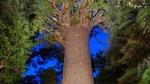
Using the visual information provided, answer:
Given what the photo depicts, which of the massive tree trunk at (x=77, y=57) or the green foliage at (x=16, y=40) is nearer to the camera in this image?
A: the green foliage at (x=16, y=40)

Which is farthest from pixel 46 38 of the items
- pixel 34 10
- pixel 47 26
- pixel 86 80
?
pixel 86 80

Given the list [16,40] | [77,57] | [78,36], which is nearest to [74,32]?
[78,36]

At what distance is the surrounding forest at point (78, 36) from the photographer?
11367 millimetres

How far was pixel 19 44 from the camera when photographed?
12.9 meters

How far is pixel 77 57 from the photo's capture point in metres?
13.5

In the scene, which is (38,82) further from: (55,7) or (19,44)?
(19,44)

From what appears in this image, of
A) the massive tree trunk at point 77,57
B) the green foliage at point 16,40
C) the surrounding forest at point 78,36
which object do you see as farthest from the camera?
the massive tree trunk at point 77,57

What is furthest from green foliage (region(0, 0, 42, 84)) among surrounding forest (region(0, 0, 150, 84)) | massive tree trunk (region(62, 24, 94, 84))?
massive tree trunk (region(62, 24, 94, 84))

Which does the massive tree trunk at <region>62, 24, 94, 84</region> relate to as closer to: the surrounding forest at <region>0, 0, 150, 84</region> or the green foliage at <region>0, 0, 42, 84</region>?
the surrounding forest at <region>0, 0, 150, 84</region>

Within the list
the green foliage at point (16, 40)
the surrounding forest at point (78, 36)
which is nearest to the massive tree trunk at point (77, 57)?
the surrounding forest at point (78, 36)

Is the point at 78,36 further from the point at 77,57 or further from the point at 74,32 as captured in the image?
the point at 77,57

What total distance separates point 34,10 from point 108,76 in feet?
10.9

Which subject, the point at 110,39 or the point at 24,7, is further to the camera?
the point at 110,39

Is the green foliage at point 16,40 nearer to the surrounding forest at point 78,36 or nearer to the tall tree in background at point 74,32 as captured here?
the surrounding forest at point 78,36
